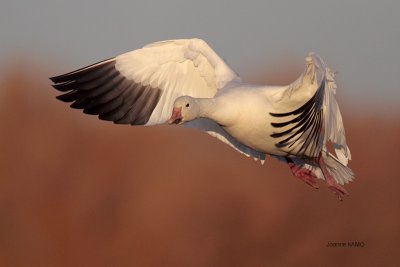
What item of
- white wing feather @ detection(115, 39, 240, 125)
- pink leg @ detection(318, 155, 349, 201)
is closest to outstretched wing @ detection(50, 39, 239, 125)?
white wing feather @ detection(115, 39, 240, 125)

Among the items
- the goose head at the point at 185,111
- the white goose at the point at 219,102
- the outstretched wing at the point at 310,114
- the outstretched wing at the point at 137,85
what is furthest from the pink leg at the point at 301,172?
the goose head at the point at 185,111

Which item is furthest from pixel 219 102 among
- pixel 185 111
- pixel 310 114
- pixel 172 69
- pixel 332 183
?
pixel 332 183

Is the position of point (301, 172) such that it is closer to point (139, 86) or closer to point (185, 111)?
point (139, 86)

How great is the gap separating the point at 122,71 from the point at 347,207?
9195 millimetres

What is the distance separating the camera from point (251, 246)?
20875 mm

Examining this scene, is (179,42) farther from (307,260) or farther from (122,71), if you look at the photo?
(307,260)

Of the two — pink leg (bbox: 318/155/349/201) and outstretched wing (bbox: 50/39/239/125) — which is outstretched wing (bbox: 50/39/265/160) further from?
pink leg (bbox: 318/155/349/201)

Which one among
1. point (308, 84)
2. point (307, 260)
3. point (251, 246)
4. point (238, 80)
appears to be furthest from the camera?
point (251, 246)

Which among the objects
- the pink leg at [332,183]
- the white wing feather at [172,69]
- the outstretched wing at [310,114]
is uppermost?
the white wing feather at [172,69]

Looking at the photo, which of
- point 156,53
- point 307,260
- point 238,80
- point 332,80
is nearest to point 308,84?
point 332,80

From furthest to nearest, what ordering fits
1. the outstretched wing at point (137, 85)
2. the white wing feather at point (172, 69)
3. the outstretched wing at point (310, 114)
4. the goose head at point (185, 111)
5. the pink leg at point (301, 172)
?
the pink leg at point (301, 172) → the outstretched wing at point (137, 85) → the white wing feather at point (172, 69) → the goose head at point (185, 111) → the outstretched wing at point (310, 114)

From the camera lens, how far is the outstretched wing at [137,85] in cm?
1167

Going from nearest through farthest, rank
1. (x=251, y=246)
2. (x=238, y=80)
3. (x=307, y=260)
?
1. (x=238, y=80)
2. (x=307, y=260)
3. (x=251, y=246)

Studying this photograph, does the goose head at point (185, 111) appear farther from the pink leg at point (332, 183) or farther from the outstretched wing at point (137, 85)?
the pink leg at point (332, 183)
